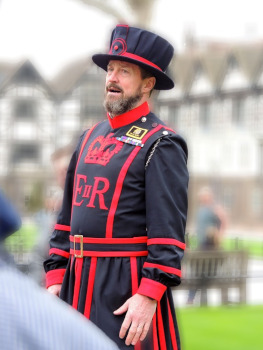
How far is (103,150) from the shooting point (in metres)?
3.75

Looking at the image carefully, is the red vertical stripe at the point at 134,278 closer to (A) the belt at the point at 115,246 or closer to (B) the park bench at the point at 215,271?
(A) the belt at the point at 115,246

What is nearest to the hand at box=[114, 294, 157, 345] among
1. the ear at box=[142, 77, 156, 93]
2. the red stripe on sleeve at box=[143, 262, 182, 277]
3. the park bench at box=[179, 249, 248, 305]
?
the red stripe on sleeve at box=[143, 262, 182, 277]

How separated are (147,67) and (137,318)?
1.07m

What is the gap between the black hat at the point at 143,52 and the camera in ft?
12.5

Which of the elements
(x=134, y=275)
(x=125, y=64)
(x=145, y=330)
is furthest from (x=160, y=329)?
(x=125, y=64)

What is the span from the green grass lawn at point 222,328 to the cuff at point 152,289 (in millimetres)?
5272

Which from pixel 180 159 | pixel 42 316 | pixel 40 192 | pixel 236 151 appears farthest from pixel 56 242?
pixel 40 192

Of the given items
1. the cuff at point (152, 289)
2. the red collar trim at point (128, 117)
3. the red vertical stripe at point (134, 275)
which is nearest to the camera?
the cuff at point (152, 289)

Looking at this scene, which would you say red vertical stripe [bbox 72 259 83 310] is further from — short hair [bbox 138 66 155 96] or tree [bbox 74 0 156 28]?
tree [bbox 74 0 156 28]

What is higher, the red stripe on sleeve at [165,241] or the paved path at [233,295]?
the red stripe on sleeve at [165,241]

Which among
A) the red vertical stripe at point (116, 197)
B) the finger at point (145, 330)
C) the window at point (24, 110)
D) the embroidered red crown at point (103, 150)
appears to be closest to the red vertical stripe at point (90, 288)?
the red vertical stripe at point (116, 197)

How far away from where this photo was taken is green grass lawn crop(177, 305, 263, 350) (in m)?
8.89

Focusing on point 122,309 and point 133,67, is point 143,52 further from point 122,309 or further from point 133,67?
point 122,309

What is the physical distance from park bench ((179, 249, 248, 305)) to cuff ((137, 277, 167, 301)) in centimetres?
892
